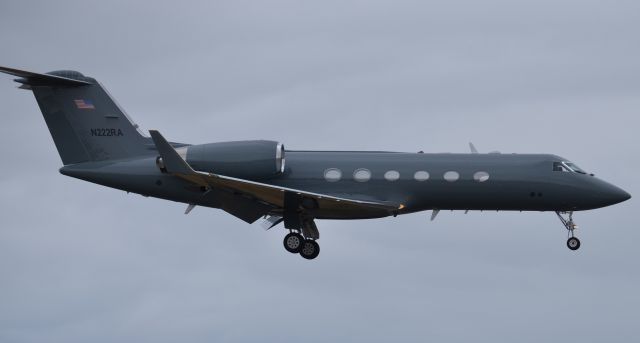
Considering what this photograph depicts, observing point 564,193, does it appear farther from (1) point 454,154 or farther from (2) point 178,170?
(2) point 178,170

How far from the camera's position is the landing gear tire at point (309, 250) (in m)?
35.2

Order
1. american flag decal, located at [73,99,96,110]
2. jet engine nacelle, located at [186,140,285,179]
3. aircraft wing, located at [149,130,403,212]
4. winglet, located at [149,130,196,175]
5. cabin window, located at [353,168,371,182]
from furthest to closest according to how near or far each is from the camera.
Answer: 1. american flag decal, located at [73,99,96,110]
2. cabin window, located at [353,168,371,182]
3. jet engine nacelle, located at [186,140,285,179]
4. aircraft wing, located at [149,130,403,212]
5. winglet, located at [149,130,196,175]

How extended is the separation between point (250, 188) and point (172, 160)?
286 centimetres

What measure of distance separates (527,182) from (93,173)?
1523 centimetres

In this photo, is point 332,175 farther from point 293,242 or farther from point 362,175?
point 293,242

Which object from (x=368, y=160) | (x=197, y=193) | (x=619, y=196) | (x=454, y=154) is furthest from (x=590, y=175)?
(x=197, y=193)

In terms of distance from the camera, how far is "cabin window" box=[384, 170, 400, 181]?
35.0m

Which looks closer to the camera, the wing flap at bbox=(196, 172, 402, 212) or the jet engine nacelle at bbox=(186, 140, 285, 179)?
the wing flap at bbox=(196, 172, 402, 212)

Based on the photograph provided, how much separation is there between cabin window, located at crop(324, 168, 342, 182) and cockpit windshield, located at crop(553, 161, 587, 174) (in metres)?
7.57

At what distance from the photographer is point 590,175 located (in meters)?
35.9

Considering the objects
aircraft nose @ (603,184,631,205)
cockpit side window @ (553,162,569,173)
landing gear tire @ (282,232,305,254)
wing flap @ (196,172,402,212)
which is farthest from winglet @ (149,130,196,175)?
aircraft nose @ (603,184,631,205)

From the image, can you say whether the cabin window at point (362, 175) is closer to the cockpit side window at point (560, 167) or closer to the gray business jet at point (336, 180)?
the gray business jet at point (336, 180)

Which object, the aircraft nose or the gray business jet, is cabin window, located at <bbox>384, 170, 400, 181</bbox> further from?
the aircraft nose

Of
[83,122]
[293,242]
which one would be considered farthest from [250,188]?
[83,122]
